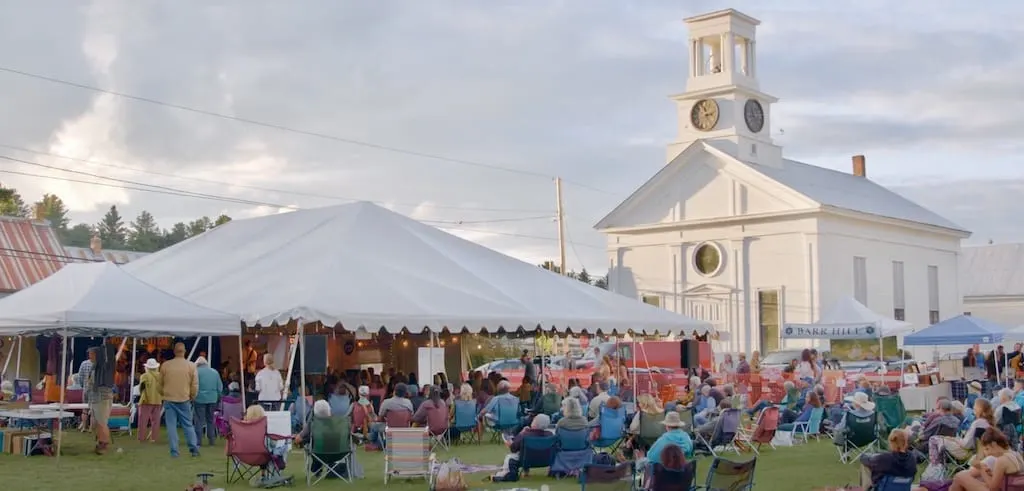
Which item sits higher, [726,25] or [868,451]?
[726,25]

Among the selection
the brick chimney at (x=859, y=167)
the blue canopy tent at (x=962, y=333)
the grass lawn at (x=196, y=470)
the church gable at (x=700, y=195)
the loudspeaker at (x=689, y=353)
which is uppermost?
the brick chimney at (x=859, y=167)

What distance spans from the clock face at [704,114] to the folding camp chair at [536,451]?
28951mm

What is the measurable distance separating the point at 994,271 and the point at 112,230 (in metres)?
67.0

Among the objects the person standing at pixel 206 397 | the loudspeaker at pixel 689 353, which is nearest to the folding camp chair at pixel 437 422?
the person standing at pixel 206 397

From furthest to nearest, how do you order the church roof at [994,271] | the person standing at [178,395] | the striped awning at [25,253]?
the church roof at [994,271] → the striped awning at [25,253] → the person standing at [178,395]

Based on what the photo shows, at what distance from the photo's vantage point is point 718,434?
14047mm

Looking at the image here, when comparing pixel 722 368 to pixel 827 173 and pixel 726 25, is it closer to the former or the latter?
pixel 726 25

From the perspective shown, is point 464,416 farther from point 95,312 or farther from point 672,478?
point 672,478

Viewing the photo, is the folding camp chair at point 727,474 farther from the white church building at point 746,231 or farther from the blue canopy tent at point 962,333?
the white church building at point 746,231

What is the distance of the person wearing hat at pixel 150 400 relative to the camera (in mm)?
15172

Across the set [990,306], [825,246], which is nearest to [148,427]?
[825,246]

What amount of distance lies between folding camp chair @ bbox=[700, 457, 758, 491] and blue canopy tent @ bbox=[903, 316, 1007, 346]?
48.9 ft

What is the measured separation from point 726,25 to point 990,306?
21251 mm

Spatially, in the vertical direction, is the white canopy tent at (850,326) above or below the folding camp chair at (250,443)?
above
